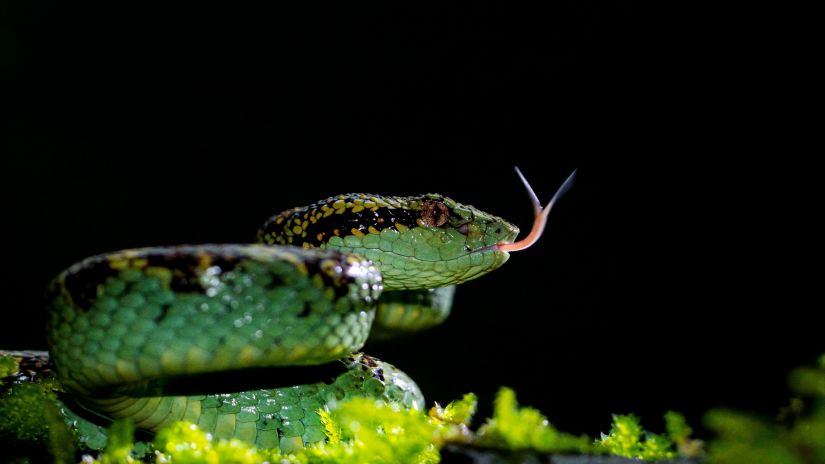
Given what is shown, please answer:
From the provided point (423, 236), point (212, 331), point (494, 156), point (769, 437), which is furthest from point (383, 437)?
point (494, 156)

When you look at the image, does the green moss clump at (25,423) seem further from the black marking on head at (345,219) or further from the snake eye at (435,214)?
the snake eye at (435,214)

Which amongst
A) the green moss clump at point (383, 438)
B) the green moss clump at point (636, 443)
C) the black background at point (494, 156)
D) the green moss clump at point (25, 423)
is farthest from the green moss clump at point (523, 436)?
the black background at point (494, 156)

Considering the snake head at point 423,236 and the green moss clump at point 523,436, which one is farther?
the snake head at point 423,236

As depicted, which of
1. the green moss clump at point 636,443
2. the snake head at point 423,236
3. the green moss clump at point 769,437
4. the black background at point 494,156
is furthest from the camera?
the black background at point 494,156

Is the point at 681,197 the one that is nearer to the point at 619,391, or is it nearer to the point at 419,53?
the point at 619,391

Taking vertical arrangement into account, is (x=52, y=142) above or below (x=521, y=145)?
below

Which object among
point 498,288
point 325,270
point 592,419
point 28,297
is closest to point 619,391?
point 592,419
